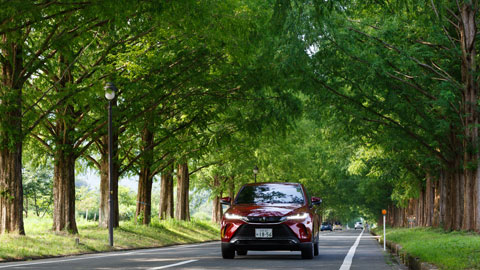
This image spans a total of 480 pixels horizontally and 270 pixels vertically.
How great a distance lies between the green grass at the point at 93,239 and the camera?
51.8 feet

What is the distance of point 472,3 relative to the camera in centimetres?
2252

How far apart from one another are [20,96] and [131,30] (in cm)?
340

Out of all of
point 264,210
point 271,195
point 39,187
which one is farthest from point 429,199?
point 39,187

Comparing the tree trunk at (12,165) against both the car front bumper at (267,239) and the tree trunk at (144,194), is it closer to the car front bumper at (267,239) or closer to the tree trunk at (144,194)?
the car front bumper at (267,239)

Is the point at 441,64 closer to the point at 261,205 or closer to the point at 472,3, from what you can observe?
the point at 472,3

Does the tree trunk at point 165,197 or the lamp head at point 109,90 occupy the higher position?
the lamp head at point 109,90

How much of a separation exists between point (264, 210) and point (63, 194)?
35.4ft

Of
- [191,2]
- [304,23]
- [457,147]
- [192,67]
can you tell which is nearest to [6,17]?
[191,2]

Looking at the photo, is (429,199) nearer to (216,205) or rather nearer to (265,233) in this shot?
(216,205)

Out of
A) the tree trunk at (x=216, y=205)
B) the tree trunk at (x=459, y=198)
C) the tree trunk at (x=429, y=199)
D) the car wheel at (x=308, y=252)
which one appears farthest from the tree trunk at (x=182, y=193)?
the car wheel at (x=308, y=252)

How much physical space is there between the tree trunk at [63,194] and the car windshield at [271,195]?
9236 millimetres

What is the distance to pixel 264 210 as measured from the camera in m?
13.4

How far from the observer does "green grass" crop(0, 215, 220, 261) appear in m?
15.8

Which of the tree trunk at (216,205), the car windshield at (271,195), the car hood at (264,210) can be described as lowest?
the tree trunk at (216,205)
